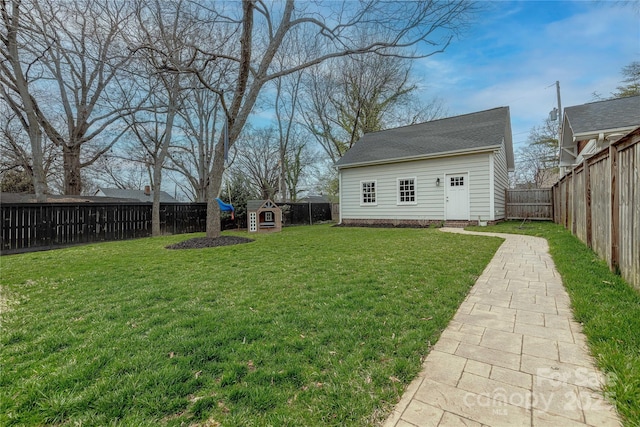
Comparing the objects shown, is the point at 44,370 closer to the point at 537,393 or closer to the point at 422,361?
the point at 422,361

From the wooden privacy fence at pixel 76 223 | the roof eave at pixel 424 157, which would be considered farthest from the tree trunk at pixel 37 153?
the roof eave at pixel 424 157

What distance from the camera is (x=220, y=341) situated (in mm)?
2180

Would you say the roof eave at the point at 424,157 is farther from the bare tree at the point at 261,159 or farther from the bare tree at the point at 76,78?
the bare tree at the point at 261,159

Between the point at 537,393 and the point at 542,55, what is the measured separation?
1417cm

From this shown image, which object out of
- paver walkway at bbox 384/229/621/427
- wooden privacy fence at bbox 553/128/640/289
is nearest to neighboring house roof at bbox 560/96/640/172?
wooden privacy fence at bbox 553/128/640/289

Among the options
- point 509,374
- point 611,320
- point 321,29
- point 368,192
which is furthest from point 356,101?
point 509,374

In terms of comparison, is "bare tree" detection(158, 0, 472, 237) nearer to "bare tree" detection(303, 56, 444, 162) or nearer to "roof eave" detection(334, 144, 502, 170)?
"roof eave" detection(334, 144, 502, 170)

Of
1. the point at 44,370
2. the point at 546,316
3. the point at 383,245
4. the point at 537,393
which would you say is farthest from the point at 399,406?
the point at 383,245

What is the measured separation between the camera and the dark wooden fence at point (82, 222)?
24.3 feet

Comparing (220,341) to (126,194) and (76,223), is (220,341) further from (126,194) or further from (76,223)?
(126,194)

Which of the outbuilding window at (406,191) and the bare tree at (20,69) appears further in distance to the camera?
the outbuilding window at (406,191)

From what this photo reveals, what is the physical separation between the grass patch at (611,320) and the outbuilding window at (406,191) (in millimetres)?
7789

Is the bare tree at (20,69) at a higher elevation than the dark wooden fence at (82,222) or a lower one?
higher

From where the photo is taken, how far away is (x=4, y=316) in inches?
109
